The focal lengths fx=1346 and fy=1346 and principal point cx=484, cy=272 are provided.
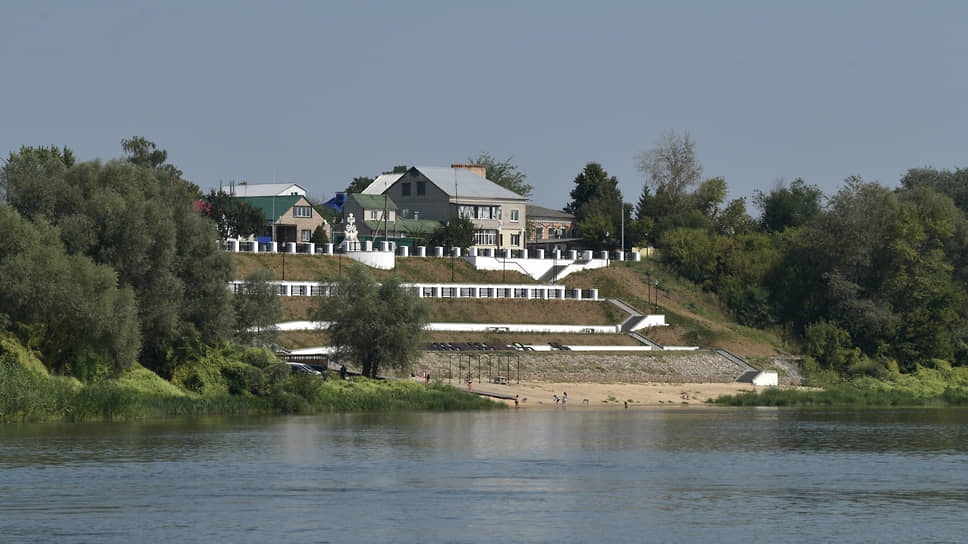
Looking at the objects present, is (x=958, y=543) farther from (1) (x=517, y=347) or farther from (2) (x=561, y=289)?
(2) (x=561, y=289)

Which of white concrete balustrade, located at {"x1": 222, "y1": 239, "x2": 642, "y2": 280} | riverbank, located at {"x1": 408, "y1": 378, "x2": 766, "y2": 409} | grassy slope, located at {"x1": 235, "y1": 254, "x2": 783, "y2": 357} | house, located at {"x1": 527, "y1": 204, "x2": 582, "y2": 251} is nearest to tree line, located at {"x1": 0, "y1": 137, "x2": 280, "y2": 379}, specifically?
riverbank, located at {"x1": 408, "y1": 378, "x2": 766, "y2": 409}

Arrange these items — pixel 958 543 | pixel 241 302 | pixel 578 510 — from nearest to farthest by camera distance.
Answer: pixel 958 543, pixel 578 510, pixel 241 302

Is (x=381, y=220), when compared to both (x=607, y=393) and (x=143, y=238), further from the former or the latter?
(x=143, y=238)

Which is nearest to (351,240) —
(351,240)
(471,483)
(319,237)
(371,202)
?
(351,240)

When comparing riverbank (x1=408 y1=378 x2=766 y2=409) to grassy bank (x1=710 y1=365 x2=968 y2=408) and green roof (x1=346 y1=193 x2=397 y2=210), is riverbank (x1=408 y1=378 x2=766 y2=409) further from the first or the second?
green roof (x1=346 y1=193 x2=397 y2=210)

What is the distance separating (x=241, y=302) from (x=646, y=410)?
29.6 meters

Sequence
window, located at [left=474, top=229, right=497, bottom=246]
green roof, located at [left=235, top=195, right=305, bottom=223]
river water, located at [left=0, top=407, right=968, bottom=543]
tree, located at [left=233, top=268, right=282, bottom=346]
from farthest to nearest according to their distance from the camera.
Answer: window, located at [left=474, top=229, right=497, bottom=246] < green roof, located at [left=235, top=195, right=305, bottom=223] < tree, located at [left=233, top=268, right=282, bottom=346] < river water, located at [left=0, top=407, right=968, bottom=543]

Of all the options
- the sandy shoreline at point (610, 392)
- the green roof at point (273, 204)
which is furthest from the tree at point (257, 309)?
the green roof at point (273, 204)

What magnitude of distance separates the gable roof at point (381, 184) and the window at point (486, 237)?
64.8ft

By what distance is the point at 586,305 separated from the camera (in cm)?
13362

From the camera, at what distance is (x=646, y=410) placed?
316 feet

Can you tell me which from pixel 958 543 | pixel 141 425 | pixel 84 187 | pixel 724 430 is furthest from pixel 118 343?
pixel 958 543

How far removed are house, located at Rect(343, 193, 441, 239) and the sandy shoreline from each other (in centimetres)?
5431

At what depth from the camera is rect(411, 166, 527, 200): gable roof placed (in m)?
170
